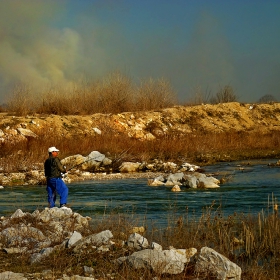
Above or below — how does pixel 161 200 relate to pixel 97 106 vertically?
below

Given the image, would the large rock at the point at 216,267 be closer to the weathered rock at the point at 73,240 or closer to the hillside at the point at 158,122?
the weathered rock at the point at 73,240

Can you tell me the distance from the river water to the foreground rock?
1202mm

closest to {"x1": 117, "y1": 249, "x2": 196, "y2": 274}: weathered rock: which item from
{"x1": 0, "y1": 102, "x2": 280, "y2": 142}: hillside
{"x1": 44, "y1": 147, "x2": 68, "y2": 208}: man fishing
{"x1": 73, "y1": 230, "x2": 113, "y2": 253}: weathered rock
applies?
{"x1": 73, "y1": 230, "x2": 113, "y2": 253}: weathered rock

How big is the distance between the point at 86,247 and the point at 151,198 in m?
8.51

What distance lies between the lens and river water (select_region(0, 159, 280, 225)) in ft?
49.1

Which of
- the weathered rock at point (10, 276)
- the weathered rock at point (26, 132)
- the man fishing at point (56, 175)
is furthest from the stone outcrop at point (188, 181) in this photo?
the weathered rock at point (26, 132)

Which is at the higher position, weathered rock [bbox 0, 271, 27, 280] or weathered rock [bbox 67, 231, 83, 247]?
weathered rock [bbox 67, 231, 83, 247]

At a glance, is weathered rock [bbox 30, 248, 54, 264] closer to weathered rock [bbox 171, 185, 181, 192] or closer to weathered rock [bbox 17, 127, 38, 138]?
weathered rock [bbox 171, 185, 181, 192]

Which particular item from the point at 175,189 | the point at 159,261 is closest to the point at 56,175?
the point at 175,189

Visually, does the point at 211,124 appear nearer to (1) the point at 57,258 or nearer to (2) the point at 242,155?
(2) the point at 242,155

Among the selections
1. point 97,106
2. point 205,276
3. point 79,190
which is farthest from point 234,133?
point 205,276

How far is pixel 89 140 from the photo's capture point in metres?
35.6

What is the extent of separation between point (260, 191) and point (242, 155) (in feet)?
49.1

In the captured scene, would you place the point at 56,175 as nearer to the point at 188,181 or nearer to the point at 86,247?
the point at 86,247
